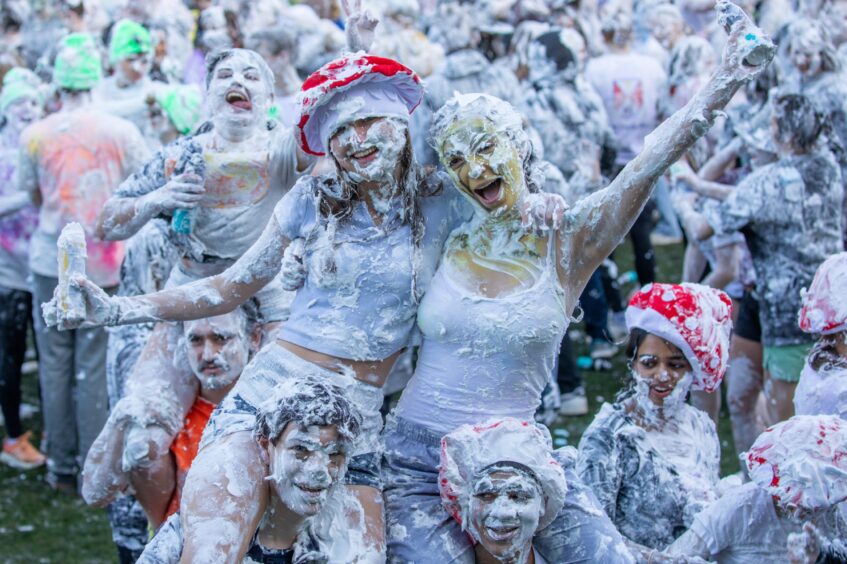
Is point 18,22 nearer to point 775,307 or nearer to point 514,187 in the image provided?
point 775,307

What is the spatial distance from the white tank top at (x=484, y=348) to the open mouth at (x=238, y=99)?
5.06ft

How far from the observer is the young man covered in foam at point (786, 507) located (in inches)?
150

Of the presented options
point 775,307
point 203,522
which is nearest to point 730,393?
point 775,307

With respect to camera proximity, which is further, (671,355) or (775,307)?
(775,307)

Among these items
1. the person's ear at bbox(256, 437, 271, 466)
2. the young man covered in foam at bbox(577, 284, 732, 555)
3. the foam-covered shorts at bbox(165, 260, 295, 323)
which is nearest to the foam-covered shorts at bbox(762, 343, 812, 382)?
the young man covered in foam at bbox(577, 284, 732, 555)

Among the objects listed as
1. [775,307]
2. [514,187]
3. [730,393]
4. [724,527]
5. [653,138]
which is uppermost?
[653,138]

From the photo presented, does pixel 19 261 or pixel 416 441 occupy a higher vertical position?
pixel 416 441

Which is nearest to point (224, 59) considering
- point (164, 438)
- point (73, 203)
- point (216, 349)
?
point (216, 349)

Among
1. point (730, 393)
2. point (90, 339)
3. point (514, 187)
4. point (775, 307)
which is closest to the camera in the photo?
point (514, 187)

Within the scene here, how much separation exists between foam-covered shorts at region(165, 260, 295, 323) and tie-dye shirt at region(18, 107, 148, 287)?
2.01 meters

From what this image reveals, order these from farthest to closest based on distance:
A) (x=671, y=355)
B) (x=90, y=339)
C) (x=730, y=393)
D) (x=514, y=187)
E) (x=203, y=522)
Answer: (x=90, y=339) → (x=730, y=393) → (x=671, y=355) → (x=514, y=187) → (x=203, y=522)

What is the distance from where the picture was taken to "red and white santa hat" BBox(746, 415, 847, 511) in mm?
3812

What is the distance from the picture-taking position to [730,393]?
21.9 feet

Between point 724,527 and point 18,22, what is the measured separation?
8.42 metres
